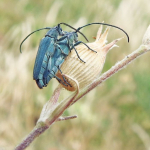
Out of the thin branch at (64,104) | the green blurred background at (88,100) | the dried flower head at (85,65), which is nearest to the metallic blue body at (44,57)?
the dried flower head at (85,65)

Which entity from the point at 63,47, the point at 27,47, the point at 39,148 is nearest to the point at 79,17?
the point at 27,47

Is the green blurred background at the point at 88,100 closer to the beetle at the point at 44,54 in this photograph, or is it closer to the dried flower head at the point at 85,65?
the beetle at the point at 44,54

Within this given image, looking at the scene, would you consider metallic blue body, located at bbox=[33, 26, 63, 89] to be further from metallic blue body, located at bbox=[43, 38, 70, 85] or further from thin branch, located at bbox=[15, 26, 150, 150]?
thin branch, located at bbox=[15, 26, 150, 150]

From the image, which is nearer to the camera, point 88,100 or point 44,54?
point 44,54

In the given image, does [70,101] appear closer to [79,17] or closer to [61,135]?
[61,135]

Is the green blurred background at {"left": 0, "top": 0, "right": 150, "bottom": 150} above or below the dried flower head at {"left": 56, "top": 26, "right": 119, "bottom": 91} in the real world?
below

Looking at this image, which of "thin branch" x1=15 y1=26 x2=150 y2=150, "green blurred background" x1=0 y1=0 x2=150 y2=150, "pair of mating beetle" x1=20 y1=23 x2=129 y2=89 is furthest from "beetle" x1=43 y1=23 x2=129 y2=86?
"green blurred background" x1=0 y1=0 x2=150 y2=150

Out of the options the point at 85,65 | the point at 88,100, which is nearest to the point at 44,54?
the point at 85,65

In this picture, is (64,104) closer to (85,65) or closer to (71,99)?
(71,99)
